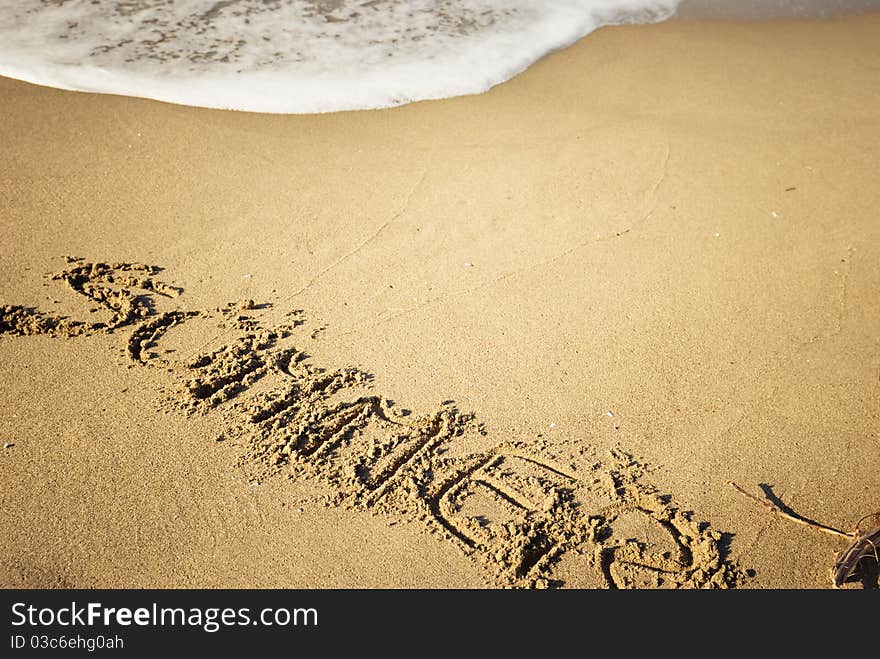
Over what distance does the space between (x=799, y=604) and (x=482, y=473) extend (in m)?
0.95

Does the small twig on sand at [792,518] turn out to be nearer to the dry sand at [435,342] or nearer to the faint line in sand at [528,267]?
the dry sand at [435,342]

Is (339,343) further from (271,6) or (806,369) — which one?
(271,6)

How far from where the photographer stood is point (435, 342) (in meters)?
2.82

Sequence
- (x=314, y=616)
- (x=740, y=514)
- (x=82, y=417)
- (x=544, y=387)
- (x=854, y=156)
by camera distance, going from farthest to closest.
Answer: (x=854, y=156), (x=544, y=387), (x=82, y=417), (x=740, y=514), (x=314, y=616)

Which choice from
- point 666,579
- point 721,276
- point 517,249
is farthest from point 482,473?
point 721,276

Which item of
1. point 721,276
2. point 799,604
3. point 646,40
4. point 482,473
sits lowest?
point 799,604

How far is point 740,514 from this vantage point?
7.45 feet

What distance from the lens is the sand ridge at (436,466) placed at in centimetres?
215

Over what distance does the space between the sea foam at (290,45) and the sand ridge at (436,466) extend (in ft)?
6.89

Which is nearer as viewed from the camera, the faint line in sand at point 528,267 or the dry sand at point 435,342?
the dry sand at point 435,342

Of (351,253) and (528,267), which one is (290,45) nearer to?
(351,253)

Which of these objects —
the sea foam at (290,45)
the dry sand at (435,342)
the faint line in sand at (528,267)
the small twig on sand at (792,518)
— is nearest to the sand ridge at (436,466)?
the dry sand at (435,342)

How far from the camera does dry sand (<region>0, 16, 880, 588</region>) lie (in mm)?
2188

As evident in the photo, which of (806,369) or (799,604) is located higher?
(806,369)
